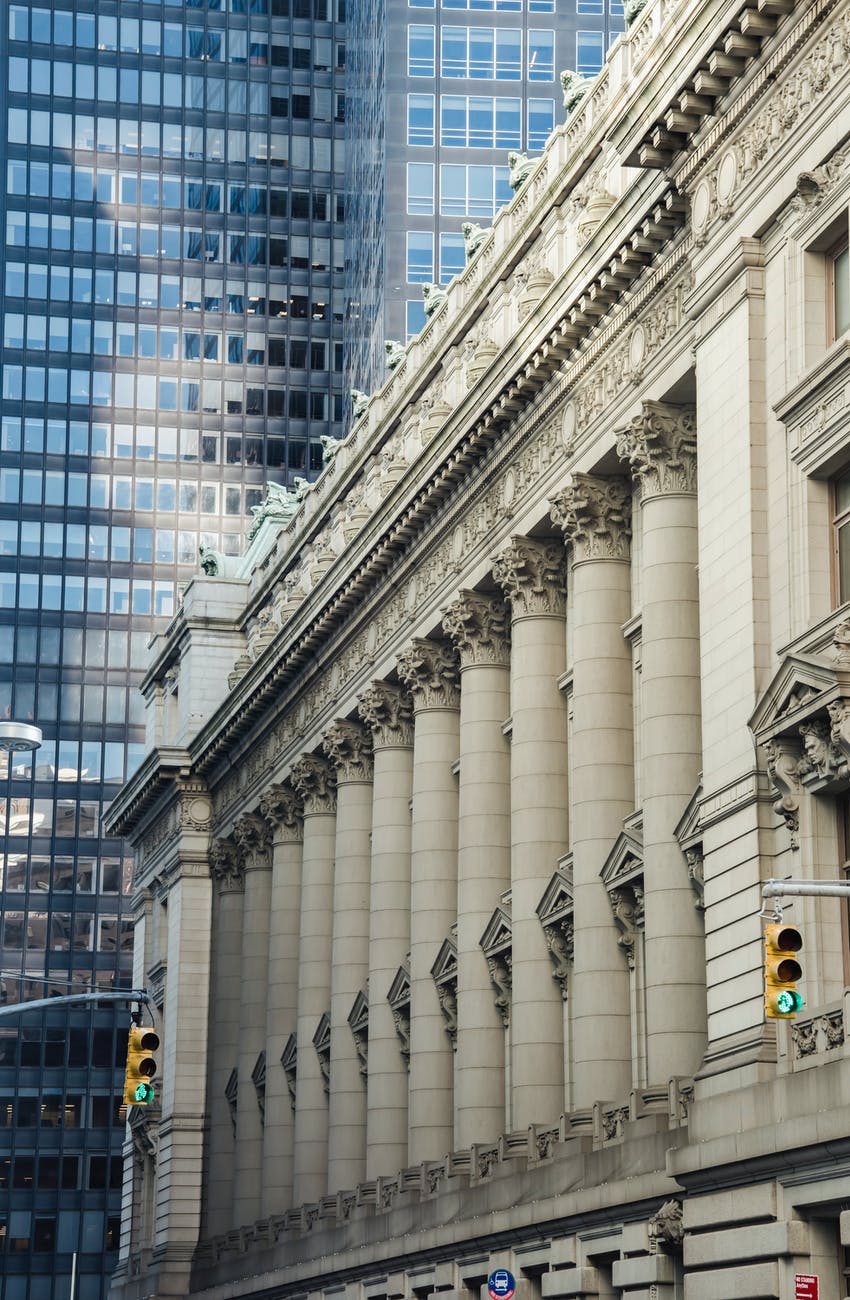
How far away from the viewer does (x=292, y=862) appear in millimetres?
84375

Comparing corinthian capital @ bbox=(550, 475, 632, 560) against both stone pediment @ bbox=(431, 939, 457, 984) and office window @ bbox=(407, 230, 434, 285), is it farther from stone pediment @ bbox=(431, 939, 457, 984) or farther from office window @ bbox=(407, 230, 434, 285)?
office window @ bbox=(407, 230, 434, 285)

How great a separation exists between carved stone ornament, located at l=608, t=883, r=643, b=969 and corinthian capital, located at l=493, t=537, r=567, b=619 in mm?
9897

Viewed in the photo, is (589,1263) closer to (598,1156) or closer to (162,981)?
(598,1156)

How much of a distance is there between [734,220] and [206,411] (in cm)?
12663

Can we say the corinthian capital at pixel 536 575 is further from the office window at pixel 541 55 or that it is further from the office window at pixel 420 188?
the office window at pixel 541 55

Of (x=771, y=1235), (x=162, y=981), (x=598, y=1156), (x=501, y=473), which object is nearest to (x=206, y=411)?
Answer: (x=162, y=981)

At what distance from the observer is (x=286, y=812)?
84438mm

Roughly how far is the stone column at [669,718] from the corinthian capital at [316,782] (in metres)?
31.8

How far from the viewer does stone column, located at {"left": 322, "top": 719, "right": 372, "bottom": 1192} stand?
70875 mm

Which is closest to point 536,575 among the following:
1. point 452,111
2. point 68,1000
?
point 68,1000

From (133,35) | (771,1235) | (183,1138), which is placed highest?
(133,35)

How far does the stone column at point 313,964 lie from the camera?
7512 cm

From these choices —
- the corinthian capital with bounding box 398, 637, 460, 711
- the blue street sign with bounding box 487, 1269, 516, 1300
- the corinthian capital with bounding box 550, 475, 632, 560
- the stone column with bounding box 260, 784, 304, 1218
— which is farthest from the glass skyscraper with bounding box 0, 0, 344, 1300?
the blue street sign with bounding box 487, 1269, 516, 1300

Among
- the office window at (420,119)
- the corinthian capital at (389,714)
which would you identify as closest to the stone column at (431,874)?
the corinthian capital at (389,714)
